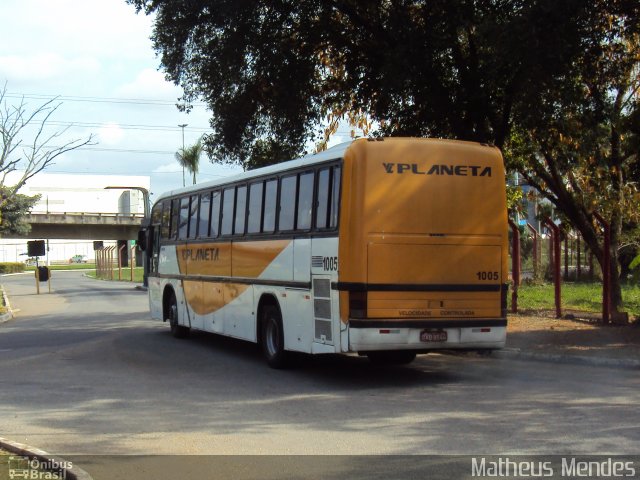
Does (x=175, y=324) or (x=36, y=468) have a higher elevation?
(x=175, y=324)

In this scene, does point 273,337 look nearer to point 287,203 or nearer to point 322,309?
point 322,309

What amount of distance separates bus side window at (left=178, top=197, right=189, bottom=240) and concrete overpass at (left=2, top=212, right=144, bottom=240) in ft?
187

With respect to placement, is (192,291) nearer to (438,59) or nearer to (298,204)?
(298,204)

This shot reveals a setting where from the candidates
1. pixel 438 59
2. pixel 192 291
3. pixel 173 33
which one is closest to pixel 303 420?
pixel 192 291

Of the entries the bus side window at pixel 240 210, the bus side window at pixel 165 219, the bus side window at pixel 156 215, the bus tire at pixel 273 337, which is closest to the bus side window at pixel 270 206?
the bus side window at pixel 240 210

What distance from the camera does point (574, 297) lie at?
2508cm

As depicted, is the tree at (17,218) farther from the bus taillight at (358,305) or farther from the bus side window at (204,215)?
the bus taillight at (358,305)

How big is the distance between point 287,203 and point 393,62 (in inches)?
157

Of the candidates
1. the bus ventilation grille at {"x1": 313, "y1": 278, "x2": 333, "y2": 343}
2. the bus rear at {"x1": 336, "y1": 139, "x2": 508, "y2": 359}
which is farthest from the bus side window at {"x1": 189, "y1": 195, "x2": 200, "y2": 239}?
the bus rear at {"x1": 336, "y1": 139, "x2": 508, "y2": 359}

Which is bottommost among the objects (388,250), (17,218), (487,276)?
(487,276)

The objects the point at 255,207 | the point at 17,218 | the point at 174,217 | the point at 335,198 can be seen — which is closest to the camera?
the point at 335,198

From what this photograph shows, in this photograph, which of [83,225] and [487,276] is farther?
[83,225]

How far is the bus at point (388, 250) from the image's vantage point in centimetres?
1130

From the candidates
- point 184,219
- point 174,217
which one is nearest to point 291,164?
point 184,219
